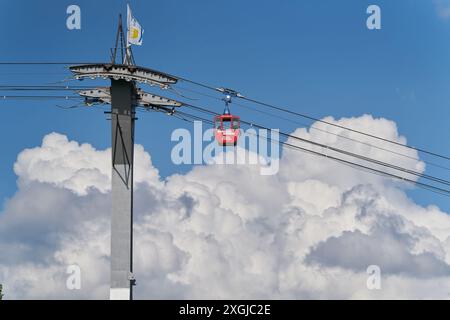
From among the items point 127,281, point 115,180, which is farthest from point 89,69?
point 127,281

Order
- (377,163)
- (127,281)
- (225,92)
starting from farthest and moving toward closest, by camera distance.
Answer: (377,163)
(225,92)
(127,281)

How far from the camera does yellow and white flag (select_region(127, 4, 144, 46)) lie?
70.1m

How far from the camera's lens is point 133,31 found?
70438mm

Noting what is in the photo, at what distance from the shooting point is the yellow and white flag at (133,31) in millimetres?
70062

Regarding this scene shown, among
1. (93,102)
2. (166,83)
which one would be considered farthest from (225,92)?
(93,102)

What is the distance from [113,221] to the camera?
68.1 m
